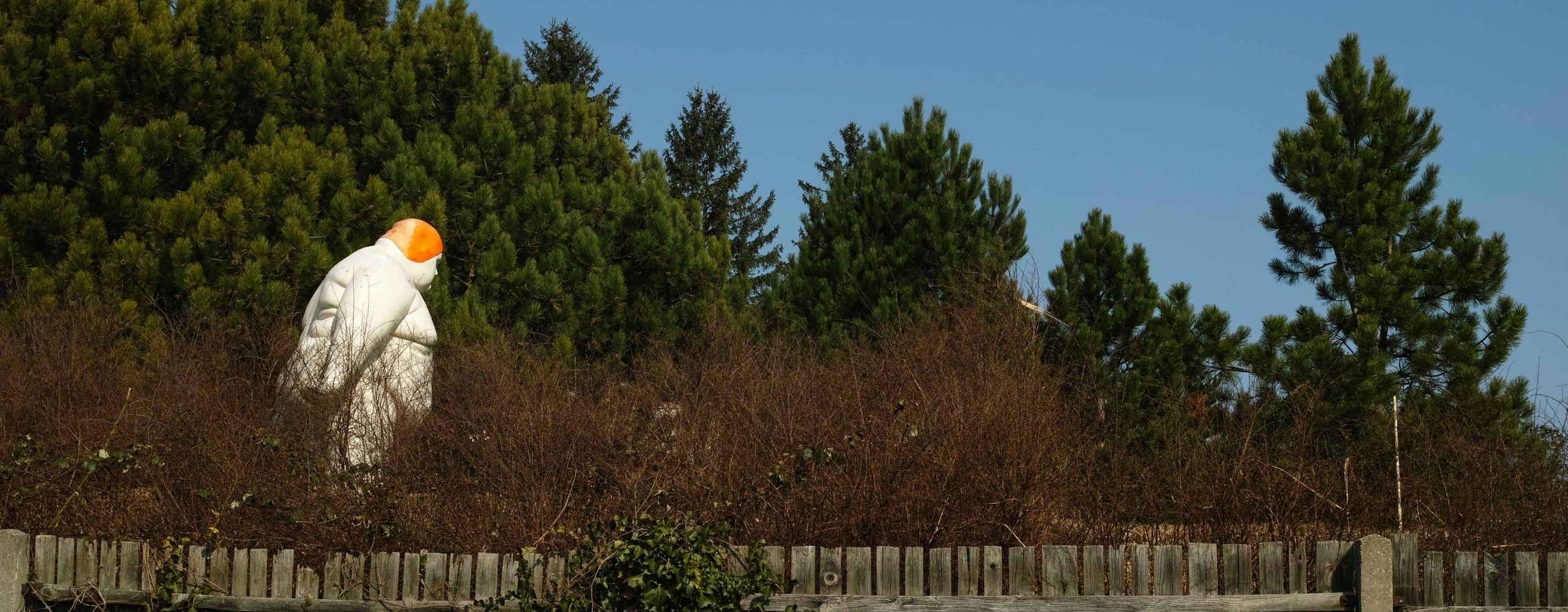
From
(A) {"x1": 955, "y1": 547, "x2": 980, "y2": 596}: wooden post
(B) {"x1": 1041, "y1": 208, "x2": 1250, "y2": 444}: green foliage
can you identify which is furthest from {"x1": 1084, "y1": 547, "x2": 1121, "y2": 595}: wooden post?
(B) {"x1": 1041, "y1": 208, "x2": 1250, "y2": 444}: green foliage

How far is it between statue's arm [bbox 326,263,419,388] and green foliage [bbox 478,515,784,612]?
3.57 metres

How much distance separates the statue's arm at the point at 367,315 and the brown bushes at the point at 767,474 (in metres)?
0.63

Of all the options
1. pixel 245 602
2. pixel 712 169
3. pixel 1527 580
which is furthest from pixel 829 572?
pixel 712 169

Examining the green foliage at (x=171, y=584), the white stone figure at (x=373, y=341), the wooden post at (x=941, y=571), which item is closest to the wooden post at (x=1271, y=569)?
the wooden post at (x=941, y=571)

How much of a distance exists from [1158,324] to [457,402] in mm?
8097

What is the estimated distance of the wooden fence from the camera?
613 centimetres

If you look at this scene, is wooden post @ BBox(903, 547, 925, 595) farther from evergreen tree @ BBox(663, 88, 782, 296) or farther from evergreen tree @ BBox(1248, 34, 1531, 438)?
evergreen tree @ BBox(663, 88, 782, 296)

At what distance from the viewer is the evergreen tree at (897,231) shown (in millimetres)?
16969

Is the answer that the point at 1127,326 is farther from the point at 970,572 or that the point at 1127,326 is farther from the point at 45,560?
the point at 45,560

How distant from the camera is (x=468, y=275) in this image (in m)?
15.3

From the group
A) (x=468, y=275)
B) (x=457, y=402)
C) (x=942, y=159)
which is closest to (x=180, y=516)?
(x=457, y=402)

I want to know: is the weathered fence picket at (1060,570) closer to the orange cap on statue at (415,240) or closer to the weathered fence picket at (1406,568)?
the weathered fence picket at (1406,568)

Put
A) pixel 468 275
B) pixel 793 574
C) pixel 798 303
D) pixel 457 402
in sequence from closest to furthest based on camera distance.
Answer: pixel 793 574
pixel 457 402
pixel 468 275
pixel 798 303

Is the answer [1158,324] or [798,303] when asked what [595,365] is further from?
[1158,324]
